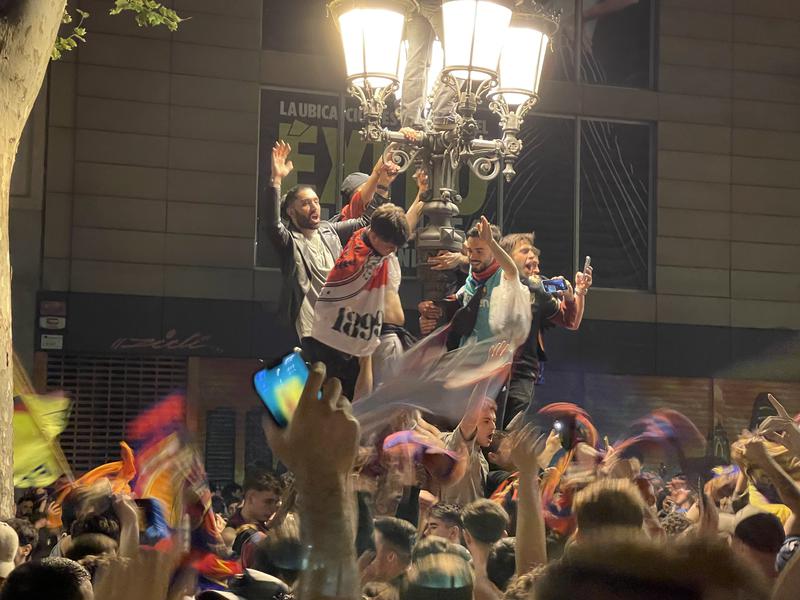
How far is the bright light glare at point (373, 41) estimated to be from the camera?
7320 mm

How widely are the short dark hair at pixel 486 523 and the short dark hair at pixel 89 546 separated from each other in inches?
48.9

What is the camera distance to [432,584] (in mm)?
3047

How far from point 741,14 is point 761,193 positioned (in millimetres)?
2844

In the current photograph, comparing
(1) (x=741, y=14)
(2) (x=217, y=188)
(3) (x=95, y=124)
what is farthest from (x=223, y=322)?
(1) (x=741, y=14)

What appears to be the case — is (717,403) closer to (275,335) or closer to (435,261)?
(275,335)

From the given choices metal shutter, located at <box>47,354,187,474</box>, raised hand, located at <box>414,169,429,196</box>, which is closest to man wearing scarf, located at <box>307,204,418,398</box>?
raised hand, located at <box>414,169,429,196</box>

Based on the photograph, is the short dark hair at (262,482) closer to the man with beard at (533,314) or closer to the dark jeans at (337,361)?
the dark jeans at (337,361)

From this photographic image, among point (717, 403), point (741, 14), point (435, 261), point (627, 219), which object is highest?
point (741, 14)

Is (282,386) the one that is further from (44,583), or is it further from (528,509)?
(528,509)

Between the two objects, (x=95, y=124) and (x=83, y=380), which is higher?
(x=95, y=124)

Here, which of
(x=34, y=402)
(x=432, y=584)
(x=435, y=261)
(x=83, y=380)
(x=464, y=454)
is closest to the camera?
(x=432, y=584)

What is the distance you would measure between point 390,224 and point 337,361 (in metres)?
0.85

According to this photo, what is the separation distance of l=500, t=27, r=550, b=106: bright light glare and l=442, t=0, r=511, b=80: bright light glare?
323 mm

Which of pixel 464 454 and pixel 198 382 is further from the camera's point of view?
pixel 198 382
